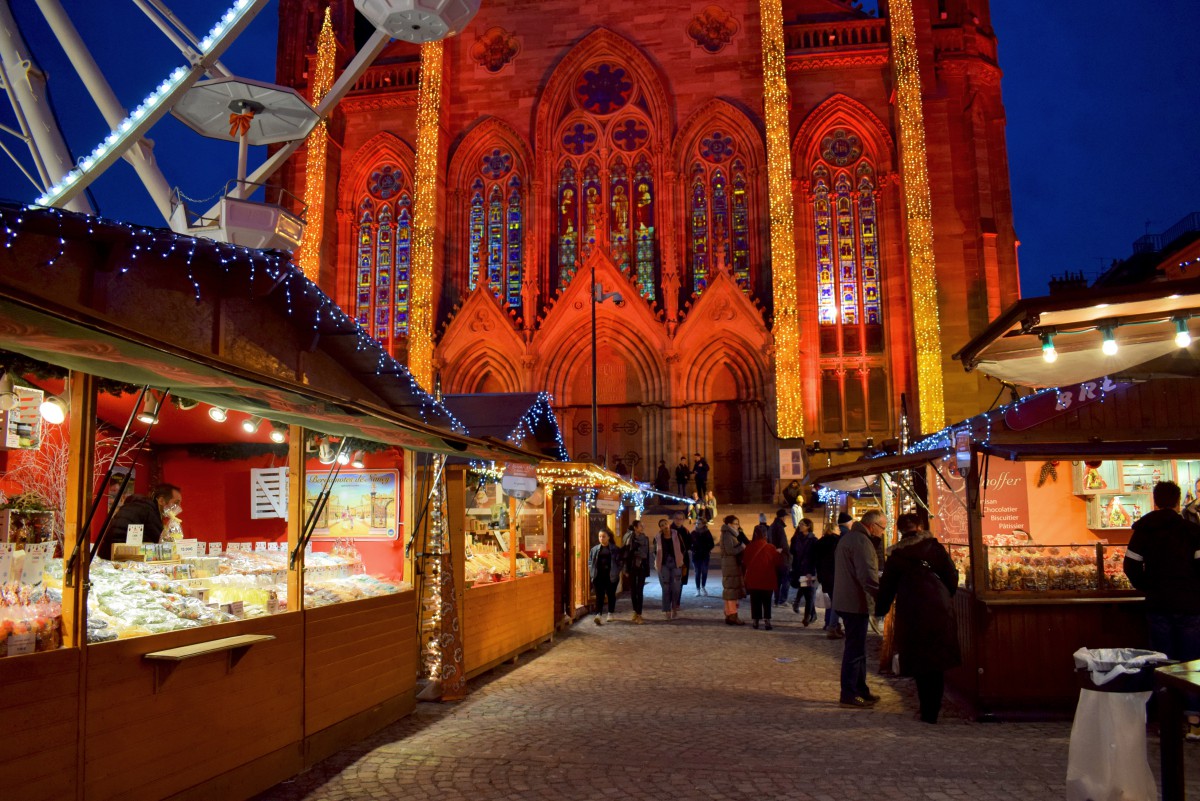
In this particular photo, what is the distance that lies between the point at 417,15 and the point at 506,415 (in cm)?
534

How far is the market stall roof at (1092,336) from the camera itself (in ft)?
Answer: 19.5

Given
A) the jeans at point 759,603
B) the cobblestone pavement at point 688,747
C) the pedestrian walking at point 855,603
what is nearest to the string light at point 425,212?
the jeans at point 759,603

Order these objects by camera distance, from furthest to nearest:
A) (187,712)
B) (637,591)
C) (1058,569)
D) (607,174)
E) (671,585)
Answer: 1. (607,174)
2. (671,585)
3. (637,591)
4. (1058,569)
5. (187,712)

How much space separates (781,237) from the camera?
2830cm

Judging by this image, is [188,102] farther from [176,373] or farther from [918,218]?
[918,218]

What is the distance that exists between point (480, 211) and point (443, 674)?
82.5 feet

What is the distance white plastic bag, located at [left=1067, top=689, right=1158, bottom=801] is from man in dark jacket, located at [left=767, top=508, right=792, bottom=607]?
428 inches

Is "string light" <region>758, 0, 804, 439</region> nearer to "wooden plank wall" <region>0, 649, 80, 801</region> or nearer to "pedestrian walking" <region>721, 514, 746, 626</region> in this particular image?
"pedestrian walking" <region>721, 514, 746, 626</region>

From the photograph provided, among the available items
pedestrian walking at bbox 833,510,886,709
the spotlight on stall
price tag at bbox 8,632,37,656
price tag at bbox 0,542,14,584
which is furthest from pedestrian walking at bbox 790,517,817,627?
price tag at bbox 8,632,37,656

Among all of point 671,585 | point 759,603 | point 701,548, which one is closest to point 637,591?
point 671,585

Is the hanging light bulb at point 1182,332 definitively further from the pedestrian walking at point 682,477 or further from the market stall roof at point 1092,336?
the pedestrian walking at point 682,477

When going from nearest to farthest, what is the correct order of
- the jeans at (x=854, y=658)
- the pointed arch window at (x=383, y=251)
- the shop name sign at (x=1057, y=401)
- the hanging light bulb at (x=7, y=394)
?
the hanging light bulb at (x=7, y=394) < the jeans at (x=854, y=658) < the shop name sign at (x=1057, y=401) < the pointed arch window at (x=383, y=251)

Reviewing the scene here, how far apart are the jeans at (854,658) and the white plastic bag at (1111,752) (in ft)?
10.0

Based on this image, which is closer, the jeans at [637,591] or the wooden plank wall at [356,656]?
the wooden plank wall at [356,656]
